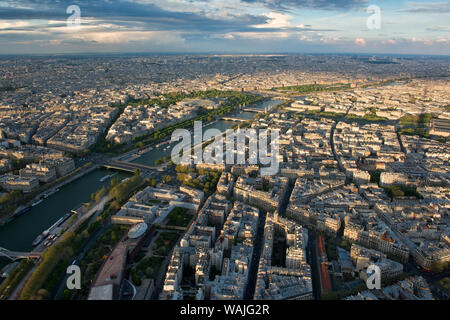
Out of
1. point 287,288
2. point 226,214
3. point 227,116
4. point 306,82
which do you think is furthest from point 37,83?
point 287,288

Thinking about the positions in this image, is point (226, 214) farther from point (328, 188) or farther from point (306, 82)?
point (306, 82)

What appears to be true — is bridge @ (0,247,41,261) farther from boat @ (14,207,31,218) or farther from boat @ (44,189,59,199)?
boat @ (44,189,59,199)

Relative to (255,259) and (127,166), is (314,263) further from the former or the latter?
(127,166)

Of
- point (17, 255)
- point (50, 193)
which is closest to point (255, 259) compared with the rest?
point (17, 255)

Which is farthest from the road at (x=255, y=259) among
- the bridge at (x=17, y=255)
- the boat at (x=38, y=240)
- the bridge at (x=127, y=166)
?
the boat at (x=38, y=240)
